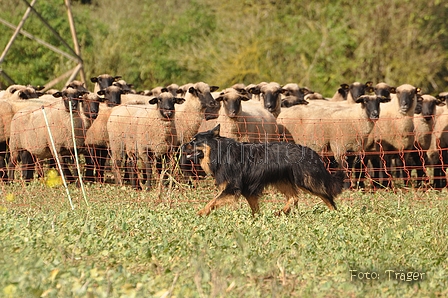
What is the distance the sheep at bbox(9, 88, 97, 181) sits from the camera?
14.2 meters

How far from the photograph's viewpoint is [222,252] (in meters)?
6.63

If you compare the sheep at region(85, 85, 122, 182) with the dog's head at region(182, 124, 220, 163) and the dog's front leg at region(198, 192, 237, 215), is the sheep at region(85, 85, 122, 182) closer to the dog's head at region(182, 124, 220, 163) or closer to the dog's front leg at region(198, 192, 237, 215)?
the dog's head at region(182, 124, 220, 163)

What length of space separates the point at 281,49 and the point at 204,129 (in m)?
15.6

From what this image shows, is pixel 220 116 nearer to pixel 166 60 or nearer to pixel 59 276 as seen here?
pixel 59 276

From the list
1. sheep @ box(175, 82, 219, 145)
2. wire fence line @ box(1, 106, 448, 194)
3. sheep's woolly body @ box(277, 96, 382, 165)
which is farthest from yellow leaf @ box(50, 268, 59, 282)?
sheep's woolly body @ box(277, 96, 382, 165)

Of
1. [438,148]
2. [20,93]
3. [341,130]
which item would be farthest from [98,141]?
[438,148]

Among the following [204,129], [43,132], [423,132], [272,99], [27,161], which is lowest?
[27,161]

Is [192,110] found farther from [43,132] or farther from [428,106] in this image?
A: [428,106]

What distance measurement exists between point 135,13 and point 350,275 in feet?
111

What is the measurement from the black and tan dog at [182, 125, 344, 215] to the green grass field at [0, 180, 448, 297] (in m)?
0.27

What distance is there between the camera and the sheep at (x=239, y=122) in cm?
1401

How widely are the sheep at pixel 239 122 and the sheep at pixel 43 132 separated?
7.18ft

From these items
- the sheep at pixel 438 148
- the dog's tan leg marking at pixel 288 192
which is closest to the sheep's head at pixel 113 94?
the sheep at pixel 438 148

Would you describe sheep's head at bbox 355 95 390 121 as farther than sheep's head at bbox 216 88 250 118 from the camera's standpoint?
Yes
